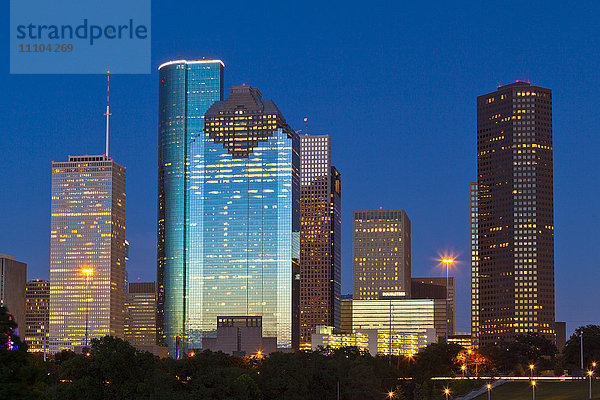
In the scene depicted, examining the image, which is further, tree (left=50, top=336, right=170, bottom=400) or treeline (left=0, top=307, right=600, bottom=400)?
treeline (left=0, top=307, right=600, bottom=400)

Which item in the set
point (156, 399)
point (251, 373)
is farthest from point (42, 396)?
point (251, 373)

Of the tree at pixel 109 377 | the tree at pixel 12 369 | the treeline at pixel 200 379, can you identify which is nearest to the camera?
the tree at pixel 12 369

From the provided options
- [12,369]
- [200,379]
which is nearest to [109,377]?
[200,379]

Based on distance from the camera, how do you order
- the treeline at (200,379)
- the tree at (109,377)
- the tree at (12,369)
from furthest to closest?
the treeline at (200,379)
the tree at (109,377)
the tree at (12,369)

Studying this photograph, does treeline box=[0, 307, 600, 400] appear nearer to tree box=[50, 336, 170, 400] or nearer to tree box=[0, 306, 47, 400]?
tree box=[50, 336, 170, 400]

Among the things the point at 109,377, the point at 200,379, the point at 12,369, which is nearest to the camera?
the point at 12,369

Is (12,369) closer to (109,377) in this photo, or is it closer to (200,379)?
→ (109,377)

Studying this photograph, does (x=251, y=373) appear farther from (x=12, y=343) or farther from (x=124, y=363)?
(x=12, y=343)

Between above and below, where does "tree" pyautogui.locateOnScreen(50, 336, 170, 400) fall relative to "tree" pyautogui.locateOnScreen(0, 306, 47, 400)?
below

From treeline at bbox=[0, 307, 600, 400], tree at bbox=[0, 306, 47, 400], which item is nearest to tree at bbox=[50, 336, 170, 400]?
treeline at bbox=[0, 307, 600, 400]

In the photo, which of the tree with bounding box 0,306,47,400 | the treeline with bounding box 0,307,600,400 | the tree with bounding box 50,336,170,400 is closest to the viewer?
the tree with bounding box 0,306,47,400

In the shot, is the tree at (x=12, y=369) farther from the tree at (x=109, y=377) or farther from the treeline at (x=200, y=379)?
the tree at (x=109, y=377)

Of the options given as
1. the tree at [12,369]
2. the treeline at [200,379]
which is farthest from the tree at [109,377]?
the tree at [12,369]

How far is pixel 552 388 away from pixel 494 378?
73.8ft
